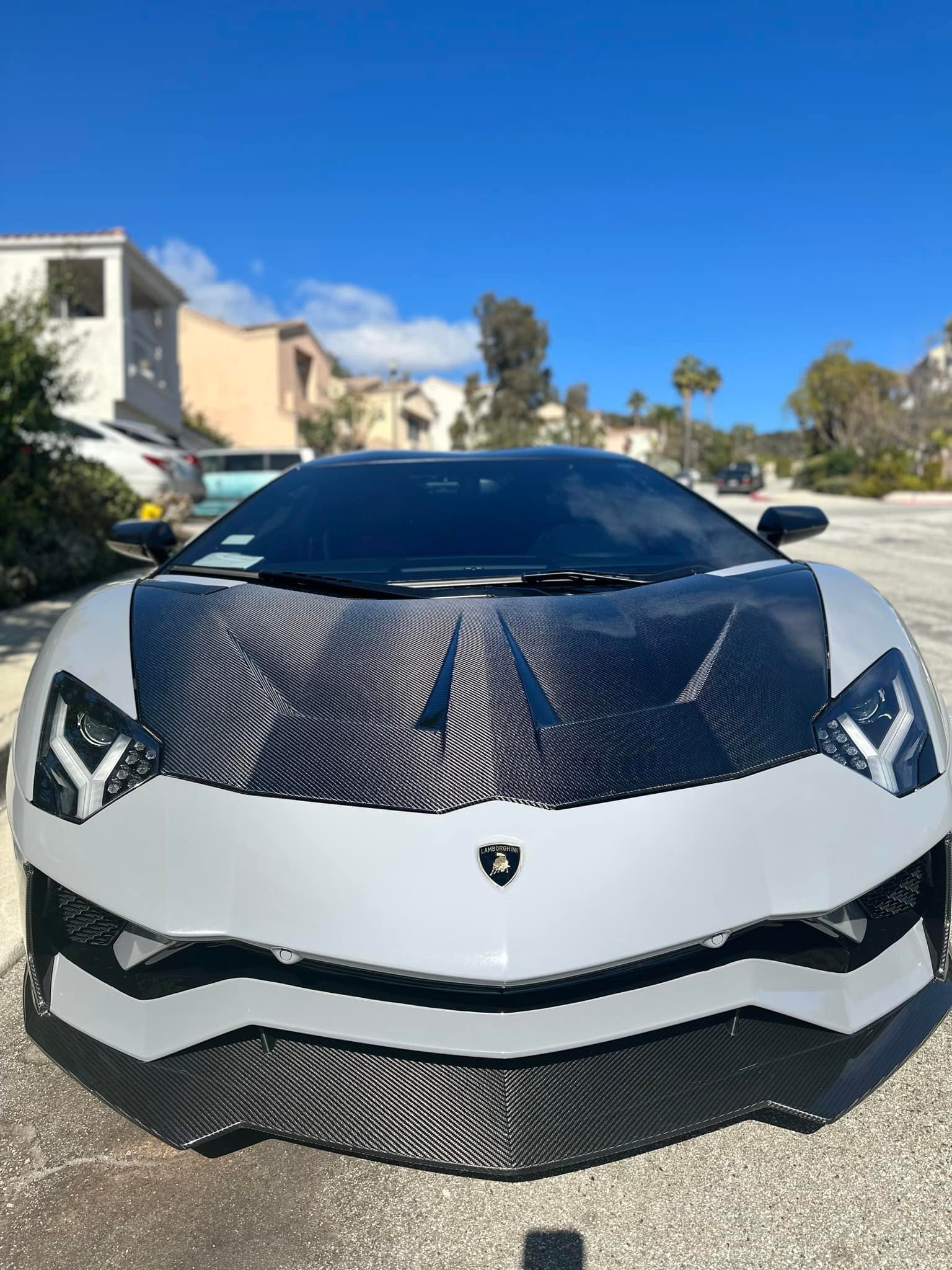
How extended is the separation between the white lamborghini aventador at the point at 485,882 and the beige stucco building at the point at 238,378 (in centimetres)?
3493

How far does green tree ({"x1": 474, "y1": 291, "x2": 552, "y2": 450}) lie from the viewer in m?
58.8

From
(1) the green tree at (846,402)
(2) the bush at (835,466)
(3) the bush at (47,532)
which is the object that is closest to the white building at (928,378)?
(1) the green tree at (846,402)

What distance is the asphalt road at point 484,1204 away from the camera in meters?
1.55

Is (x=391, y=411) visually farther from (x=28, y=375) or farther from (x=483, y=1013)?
(x=483, y=1013)

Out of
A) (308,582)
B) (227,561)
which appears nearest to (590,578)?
(308,582)

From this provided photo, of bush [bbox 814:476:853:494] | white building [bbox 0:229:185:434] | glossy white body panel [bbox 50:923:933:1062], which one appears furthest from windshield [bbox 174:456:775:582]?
bush [bbox 814:476:853:494]

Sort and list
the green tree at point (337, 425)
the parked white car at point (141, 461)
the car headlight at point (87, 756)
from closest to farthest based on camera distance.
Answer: the car headlight at point (87, 756), the parked white car at point (141, 461), the green tree at point (337, 425)

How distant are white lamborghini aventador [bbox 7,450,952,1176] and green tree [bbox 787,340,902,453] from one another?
4069 centimetres

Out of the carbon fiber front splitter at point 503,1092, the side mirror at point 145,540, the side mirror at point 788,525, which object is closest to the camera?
the carbon fiber front splitter at point 503,1092

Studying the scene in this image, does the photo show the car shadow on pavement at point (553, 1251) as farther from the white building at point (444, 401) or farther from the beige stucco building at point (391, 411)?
the white building at point (444, 401)

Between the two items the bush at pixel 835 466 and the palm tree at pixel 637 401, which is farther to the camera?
the palm tree at pixel 637 401

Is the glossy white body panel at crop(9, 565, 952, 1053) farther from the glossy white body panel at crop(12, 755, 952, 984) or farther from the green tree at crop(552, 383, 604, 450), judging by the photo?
the green tree at crop(552, 383, 604, 450)

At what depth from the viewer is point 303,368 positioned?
130 feet

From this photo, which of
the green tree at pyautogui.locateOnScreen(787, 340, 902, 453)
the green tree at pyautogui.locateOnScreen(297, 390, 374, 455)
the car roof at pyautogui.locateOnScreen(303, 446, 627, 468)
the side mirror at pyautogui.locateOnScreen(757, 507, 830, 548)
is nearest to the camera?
the side mirror at pyautogui.locateOnScreen(757, 507, 830, 548)
